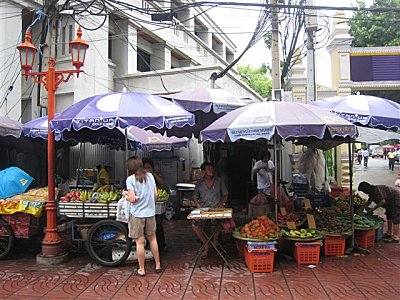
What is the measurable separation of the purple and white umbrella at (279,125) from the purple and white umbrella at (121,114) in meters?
0.65

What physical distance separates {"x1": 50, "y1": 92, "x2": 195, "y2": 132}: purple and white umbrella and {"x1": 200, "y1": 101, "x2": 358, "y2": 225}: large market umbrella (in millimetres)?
641

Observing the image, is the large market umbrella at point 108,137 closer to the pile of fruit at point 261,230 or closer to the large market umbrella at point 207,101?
the large market umbrella at point 207,101

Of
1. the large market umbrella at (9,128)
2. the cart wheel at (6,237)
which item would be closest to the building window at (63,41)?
the large market umbrella at (9,128)

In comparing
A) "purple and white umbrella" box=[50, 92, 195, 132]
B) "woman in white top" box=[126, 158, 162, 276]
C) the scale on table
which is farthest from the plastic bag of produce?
the scale on table

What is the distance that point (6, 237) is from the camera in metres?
6.54

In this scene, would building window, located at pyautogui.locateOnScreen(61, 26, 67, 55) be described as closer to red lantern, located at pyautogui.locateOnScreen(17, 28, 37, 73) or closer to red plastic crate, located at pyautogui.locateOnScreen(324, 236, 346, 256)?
red lantern, located at pyautogui.locateOnScreen(17, 28, 37, 73)

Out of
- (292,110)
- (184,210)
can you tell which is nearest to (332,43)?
Answer: (184,210)

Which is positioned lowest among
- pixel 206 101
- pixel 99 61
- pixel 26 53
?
pixel 206 101

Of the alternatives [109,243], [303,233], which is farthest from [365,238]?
[109,243]

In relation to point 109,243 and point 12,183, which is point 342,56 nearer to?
point 109,243

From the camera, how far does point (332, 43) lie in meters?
15.0

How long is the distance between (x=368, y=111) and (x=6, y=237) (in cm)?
676

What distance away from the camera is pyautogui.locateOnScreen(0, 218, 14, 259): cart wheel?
6.39m

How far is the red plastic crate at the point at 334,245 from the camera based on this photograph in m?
6.49
